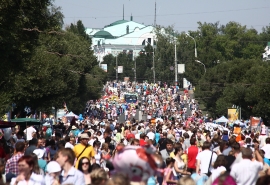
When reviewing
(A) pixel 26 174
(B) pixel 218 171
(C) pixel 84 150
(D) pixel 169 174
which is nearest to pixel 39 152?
(C) pixel 84 150

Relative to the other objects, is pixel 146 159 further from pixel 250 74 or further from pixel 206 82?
pixel 206 82

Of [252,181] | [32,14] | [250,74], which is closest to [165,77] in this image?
[250,74]

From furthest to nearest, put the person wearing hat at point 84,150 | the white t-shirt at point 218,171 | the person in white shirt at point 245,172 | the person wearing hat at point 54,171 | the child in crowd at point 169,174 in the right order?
the person wearing hat at point 84,150 < the child in crowd at point 169,174 < the white t-shirt at point 218,171 < the person in white shirt at point 245,172 < the person wearing hat at point 54,171

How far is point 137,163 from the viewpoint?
21.1ft

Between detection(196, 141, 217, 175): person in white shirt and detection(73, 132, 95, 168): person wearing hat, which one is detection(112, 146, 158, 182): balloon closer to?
detection(73, 132, 95, 168): person wearing hat

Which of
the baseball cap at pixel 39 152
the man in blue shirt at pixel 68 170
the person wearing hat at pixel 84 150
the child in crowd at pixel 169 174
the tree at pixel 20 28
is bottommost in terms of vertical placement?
the child in crowd at pixel 169 174

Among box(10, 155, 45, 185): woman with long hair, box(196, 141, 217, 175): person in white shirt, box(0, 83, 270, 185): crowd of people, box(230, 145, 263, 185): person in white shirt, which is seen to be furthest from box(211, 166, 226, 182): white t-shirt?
box(10, 155, 45, 185): woman with long hair

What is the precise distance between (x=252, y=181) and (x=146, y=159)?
468 cm

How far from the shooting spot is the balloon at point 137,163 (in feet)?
21.1

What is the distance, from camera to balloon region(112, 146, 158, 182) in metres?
6.44

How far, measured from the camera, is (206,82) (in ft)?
261

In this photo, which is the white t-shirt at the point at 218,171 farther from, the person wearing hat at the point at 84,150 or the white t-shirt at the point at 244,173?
the person wearing hat at the point at 84,150

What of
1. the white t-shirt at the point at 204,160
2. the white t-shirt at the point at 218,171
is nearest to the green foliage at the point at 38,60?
the white t-shirt at the point at 204,160

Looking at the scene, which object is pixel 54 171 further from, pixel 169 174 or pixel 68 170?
pixel 169 174
